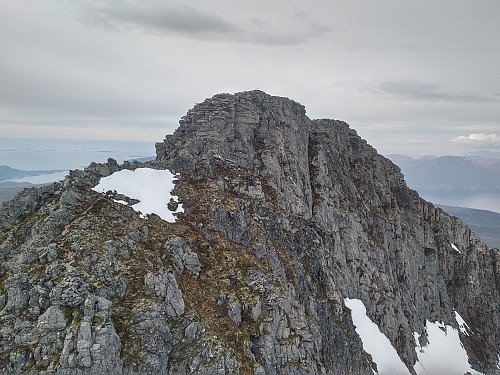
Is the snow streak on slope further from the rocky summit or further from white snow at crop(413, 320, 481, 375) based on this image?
the rocky summit

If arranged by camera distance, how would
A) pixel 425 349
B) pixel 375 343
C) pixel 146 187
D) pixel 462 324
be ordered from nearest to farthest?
pixel 146 187, pixel 375 343, pixel 425 349, pixel 462 324

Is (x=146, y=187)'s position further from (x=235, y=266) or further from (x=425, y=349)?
(x=425, y=349)

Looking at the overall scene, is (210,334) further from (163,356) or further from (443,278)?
(443,278)

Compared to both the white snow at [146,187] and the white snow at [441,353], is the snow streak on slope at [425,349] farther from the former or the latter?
the white snow at [146,187]

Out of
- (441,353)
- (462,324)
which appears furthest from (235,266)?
(462,324)

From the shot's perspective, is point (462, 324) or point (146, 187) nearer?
point (146, 187)

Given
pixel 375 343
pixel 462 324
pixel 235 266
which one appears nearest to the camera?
pixel 235 266

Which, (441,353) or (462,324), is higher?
(462,324)

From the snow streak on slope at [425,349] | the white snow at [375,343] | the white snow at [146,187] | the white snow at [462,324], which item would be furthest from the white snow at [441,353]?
the white snow at [146,187]
